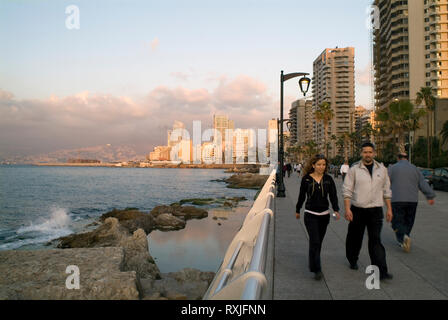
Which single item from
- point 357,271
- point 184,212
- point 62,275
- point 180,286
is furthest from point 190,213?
point 357,271

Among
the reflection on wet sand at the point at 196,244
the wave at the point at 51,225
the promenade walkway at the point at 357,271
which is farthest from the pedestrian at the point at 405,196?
the wave at the point at 51,225

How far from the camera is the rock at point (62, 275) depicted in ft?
23.1

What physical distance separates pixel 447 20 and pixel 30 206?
96767 millimetres

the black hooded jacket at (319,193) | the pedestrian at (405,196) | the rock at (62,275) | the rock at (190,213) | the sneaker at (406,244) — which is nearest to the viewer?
the black hooded jacket at (319,193)

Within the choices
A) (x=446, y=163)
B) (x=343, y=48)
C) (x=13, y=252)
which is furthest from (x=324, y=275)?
(x=343, y=48)

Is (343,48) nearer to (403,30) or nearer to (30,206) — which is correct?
(403,30)

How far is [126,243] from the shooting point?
1294cm

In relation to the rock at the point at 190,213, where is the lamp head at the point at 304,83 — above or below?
above

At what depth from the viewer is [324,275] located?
4.90 metres

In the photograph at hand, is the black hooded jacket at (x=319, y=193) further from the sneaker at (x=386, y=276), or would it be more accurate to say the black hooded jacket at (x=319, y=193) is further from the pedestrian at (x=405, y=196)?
the pedestrian at (x=405, y=196)

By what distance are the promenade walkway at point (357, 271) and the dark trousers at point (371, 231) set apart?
0.30 m

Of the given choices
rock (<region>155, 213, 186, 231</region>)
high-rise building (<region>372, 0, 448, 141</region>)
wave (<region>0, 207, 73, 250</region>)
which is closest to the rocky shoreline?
rock (<region>155, 213, 186, 231</region>)

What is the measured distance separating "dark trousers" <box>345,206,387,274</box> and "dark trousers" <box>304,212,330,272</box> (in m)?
0.46

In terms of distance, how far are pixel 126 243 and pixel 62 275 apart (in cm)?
480
